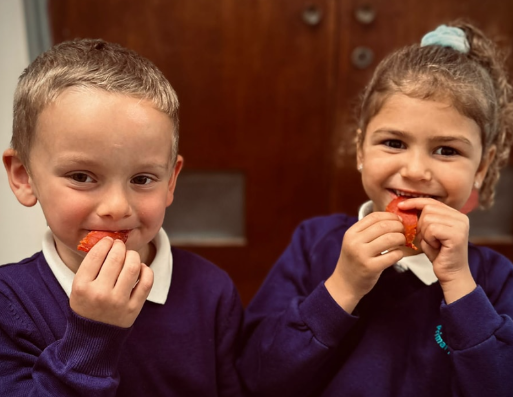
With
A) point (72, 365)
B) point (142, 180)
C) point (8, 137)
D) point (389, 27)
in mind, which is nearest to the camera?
point (72, 365)

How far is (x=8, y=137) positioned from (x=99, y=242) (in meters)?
1.02

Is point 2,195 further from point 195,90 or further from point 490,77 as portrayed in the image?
point 490,77

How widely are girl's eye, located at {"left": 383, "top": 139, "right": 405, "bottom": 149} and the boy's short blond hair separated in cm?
39

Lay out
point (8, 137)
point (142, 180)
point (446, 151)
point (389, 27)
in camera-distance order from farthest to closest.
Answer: point (389, 27) → point (8, 137) → point (446, 151) → point (142, 180)

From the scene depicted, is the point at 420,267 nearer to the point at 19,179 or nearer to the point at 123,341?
the point at 123,341

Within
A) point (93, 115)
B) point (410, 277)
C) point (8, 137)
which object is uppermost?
point (93, 115)

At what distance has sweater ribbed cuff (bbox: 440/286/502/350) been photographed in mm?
819

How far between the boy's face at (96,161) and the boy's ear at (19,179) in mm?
21

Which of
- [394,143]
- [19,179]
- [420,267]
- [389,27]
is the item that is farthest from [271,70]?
[19,179]

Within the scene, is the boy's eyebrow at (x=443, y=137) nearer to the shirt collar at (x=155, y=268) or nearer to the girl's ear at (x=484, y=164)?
the girl's ear at (x=484, y=164)

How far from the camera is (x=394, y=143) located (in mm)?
953

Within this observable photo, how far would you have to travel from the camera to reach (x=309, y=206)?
6.75 ft

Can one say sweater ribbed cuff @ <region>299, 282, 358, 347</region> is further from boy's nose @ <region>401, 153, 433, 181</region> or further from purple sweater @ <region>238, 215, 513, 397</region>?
boy's nose @ <region>401, 153, 433, 181</region>

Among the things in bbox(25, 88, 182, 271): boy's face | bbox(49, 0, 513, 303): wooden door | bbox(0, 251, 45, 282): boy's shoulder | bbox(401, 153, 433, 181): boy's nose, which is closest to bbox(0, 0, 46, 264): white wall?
bbox(49, 0, 513, 303): wooden door
